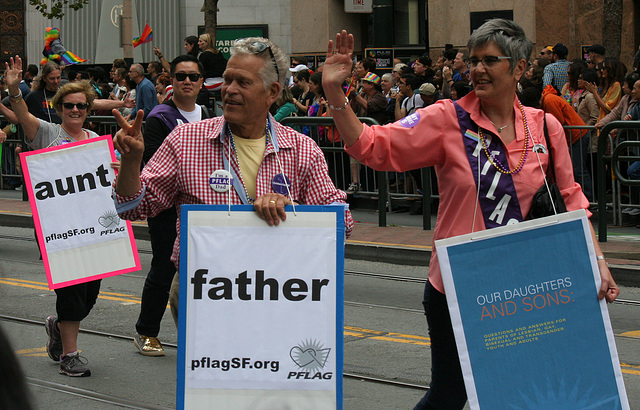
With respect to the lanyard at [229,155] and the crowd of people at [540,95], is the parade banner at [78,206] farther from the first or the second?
the crowd of people at [540,95]

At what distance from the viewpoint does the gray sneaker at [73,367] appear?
611 cm

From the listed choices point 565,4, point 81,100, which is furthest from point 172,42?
point 81,100

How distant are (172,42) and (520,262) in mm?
30300

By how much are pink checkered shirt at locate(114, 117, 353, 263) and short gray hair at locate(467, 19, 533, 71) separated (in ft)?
2.56

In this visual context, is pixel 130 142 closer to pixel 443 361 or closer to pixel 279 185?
pixel 279 185

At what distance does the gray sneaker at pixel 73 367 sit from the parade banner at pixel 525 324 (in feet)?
11.0

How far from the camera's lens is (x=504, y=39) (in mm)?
3682

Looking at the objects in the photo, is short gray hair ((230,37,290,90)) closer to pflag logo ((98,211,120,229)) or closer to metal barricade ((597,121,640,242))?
pflag logo ((98,211,120,229))

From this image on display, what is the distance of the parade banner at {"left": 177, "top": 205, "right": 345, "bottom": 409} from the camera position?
3479 millimetres

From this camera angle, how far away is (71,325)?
6.13 m

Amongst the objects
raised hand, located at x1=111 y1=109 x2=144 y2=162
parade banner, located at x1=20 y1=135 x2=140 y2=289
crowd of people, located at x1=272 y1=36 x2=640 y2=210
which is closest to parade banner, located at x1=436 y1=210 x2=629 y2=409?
raised hand, located at x1=111 y1=109 x2=144 y2=162

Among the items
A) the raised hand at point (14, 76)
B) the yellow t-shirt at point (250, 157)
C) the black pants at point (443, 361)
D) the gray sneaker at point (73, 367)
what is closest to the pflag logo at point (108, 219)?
the gray sneaker at point (73, 367)

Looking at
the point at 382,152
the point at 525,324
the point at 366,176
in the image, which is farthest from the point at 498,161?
the point at 366,176

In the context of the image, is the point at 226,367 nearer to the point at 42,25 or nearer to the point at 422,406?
the point at 422,406
